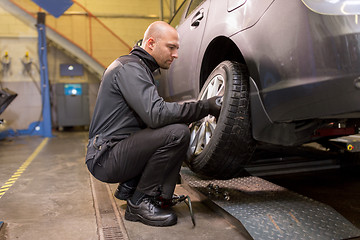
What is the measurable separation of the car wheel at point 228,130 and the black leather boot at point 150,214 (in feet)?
1.08

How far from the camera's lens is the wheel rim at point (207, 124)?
1735mm

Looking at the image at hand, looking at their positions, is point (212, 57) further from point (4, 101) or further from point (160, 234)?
point (4, 101)

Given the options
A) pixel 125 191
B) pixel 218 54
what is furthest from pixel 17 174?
pixel 218 54

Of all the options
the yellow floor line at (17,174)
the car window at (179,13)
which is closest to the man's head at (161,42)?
the car window at (179,13)

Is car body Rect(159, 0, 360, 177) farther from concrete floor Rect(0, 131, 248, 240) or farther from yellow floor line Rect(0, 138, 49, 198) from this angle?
yellow floor line Rect(0, 138, 49, 198)

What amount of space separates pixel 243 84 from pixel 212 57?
515 millimetres

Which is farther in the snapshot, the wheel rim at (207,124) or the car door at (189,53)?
the car door at (189,53)

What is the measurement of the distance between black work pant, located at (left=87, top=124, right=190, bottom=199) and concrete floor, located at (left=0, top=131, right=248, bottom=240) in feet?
0.71

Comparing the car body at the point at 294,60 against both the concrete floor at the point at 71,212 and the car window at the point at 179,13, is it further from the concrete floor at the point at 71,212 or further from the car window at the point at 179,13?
the car window at the point at 179,13

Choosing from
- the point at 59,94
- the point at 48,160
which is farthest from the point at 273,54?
the point at 59,94

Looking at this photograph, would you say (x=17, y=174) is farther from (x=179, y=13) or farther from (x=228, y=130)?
(x=228, y=130)

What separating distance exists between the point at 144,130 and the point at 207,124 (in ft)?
1.37

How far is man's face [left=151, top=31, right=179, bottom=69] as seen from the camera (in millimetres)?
1671

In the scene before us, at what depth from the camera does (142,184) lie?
162 cm
